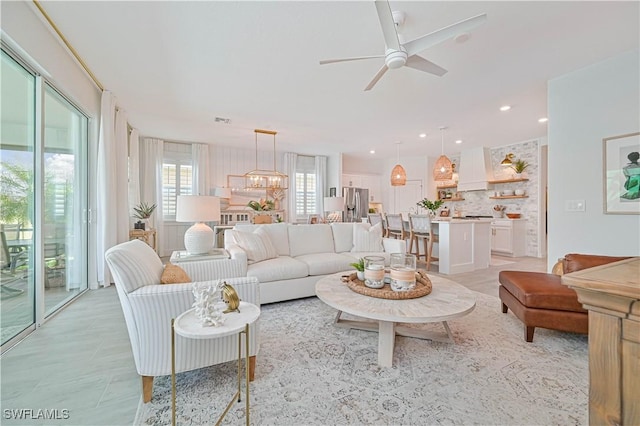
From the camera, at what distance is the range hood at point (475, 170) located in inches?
273

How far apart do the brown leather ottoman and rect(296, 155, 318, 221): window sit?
6171mm

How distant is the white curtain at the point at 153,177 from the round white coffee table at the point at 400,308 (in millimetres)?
5474

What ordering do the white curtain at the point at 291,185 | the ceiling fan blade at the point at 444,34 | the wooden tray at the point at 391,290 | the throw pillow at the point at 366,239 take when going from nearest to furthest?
the ceiling fan blade at the point at 444,34
the wooden tray at the point at 391,290
the throw pillow at the point at 366,239
the white curtain at the point at 291,185

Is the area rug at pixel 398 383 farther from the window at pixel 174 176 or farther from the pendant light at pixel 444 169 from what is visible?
the window at pixel 174 176

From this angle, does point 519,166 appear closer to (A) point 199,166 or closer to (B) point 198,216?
(B) point 198,216

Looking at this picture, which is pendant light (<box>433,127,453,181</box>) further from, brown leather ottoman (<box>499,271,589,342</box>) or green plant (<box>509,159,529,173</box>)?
brown leather ottoman (<box>499,271,589,342</box>)

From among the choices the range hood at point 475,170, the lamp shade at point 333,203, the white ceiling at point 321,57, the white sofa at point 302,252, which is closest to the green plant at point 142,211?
the white ceiling at point 321,57

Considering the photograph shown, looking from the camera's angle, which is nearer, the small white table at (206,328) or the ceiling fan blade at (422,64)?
the small white table at (206,328)

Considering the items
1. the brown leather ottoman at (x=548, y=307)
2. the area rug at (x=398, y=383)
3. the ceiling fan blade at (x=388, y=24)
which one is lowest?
the area rug at (x=398, y=383)

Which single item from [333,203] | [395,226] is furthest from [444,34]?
[333,203]

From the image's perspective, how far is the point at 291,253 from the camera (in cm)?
378

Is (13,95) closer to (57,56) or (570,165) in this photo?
(57,56)

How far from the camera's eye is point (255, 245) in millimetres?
3309

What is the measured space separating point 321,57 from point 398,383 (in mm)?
3022
